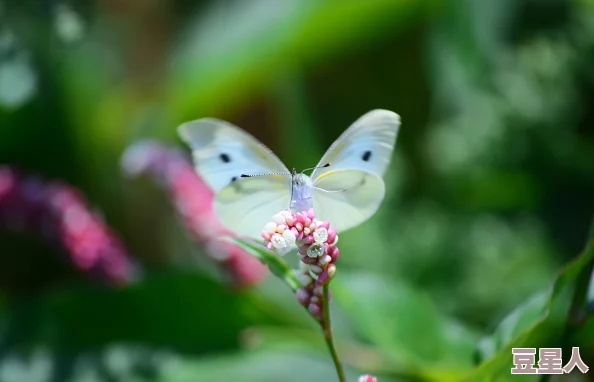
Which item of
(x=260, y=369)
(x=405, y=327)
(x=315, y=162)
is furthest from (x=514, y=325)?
(x=315, y=162)

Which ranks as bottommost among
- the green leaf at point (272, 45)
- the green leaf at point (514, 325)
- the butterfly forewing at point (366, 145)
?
the green leaf at point (514, 325)

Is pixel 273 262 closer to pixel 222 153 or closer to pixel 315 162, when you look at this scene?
pixel 222 153

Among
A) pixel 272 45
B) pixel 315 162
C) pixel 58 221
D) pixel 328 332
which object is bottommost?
pixel 328 332

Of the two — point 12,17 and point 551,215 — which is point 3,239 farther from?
point 551,215

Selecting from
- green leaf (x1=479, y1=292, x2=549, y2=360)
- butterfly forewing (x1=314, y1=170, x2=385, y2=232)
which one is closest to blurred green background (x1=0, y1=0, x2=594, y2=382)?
green leaf (x1=479, y1=292, x2=549, y2=360)

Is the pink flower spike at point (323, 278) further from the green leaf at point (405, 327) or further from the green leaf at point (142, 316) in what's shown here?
the green leaf at point (142, 316)

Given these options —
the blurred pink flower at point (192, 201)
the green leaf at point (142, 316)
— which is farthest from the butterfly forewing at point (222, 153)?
the green leaf at point (142, 316)

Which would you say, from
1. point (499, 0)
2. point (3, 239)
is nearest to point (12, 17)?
point (3, 239)
